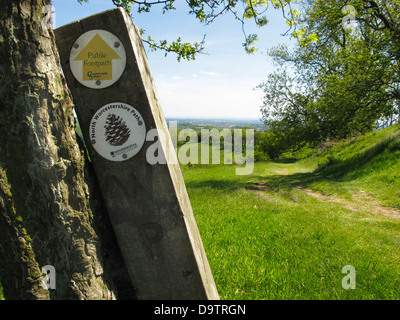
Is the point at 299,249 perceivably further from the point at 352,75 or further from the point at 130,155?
the point at 352,75

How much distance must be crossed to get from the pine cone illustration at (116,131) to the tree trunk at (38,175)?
186mm

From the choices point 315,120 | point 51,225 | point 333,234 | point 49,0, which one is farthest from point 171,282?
point 315,120

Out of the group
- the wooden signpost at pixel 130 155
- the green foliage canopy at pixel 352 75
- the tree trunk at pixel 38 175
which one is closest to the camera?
the tree trunk at pixel 38 175

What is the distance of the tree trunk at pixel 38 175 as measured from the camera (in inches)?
54.9

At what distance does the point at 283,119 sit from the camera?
19391 mm

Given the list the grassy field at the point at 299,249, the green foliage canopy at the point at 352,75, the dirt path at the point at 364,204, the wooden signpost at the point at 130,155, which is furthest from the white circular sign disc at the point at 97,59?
the green foliage canopy at the point at 352,75

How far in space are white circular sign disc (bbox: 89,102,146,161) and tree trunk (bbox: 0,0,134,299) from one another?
0.14 metres

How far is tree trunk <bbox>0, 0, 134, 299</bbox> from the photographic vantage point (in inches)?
54.9

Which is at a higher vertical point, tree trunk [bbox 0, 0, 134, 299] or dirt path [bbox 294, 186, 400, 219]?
tree trunk [bbox 0, 0, 134, 299]

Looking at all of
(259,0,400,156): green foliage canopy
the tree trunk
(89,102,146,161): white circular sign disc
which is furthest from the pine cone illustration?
(259,0,400,156): green foliage canopy

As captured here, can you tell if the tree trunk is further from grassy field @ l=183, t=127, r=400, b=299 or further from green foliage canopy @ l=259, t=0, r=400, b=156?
green foliage canopy @ l=259, t=0, r=400, b=156

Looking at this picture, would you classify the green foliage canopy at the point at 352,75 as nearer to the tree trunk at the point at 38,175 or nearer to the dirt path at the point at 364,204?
the dirt path at the point at 364,204

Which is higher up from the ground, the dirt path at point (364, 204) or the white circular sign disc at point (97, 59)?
the white circular sign disc at point (97, 59)
